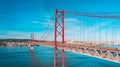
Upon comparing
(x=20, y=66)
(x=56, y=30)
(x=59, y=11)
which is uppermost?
(x=59, y=11)

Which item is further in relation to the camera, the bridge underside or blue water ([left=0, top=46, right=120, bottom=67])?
blue water ([left=0, top=46, right=120, bottom=67])

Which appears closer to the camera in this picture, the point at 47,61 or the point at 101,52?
the point at 101,52

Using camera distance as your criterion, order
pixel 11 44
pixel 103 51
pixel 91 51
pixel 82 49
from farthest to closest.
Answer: pixel 11 44, pixel 82 49, pixel 91 51, pixel 103 51

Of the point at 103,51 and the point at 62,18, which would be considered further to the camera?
the point at 62,18

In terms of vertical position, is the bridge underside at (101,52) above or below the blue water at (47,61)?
above

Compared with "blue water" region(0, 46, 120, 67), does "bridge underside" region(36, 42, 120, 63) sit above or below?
above

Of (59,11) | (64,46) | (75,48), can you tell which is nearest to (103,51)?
(75,48)

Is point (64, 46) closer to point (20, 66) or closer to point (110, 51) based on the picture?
point (110, 51)

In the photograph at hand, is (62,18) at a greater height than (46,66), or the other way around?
(62,18)

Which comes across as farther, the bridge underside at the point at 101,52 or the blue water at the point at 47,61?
the blue water at the point at 47,61

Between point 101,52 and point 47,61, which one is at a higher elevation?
point 101,52

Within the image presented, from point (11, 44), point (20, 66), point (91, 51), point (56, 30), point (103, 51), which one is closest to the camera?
point (103, 51)
